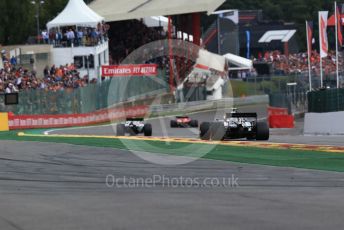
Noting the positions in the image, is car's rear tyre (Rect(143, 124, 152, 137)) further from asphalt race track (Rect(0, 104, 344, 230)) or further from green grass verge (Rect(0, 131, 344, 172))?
asphalt race track (Rect(0, 104, 344, 230))

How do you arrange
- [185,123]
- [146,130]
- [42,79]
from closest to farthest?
[146,130] → [185,123] → [42,79]

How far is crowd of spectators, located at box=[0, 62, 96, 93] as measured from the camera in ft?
139

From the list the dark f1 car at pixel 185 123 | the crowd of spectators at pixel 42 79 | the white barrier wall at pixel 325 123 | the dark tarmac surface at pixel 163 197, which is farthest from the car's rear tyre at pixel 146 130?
the crowd of spectators at pixel 42 79

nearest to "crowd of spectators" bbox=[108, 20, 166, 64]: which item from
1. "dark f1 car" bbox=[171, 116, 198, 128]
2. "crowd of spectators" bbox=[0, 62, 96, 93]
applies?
"crowd of spectators" bbox=[0, 62, 96, 93]

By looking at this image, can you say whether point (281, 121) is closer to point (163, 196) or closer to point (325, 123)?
point (325, 123)

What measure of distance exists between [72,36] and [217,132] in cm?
2829

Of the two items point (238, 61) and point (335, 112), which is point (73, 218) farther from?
point (238, 61)

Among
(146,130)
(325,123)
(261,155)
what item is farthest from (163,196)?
(325,123)

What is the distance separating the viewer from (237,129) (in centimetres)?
2389

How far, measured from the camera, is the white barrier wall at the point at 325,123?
2803cm

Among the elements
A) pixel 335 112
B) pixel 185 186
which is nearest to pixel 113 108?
pixel 335 112

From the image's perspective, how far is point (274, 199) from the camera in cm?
1018

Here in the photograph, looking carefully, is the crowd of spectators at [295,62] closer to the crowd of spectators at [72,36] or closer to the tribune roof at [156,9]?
the tribune roof at [156,9]

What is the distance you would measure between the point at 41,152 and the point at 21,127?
21732 mm
